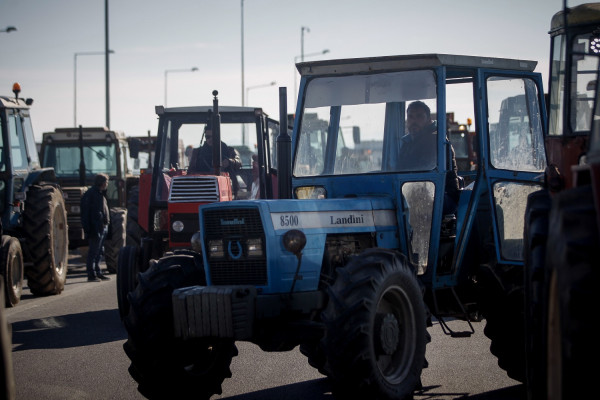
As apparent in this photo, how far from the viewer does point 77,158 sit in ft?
74.2

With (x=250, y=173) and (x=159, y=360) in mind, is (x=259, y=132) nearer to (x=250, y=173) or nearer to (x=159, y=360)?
(x=250, y=173)

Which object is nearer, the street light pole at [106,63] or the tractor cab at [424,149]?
the tractor cab at [424,149]

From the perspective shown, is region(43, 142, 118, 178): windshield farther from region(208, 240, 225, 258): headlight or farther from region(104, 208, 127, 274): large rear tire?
region(208, 240, 225, 258): headlight

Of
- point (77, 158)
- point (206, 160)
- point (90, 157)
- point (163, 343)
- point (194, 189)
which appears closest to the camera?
point (163, 343)

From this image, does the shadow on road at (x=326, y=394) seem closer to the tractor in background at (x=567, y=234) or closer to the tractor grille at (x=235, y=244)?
the tractor grille at (x=235, y=244)

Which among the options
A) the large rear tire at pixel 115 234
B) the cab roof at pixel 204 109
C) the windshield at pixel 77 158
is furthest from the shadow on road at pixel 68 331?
the windshield at pixel 77 158

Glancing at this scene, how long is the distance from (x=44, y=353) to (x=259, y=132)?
5426mm

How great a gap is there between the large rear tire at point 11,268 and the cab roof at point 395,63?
21.5ft

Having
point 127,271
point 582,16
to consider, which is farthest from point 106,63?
point 582,16

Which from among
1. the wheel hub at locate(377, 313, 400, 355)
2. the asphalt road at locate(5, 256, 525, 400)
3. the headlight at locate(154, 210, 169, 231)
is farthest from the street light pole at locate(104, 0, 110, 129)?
the wheel hub at locate(377, 313, 400, 355)

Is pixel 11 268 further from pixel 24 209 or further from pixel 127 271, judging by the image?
pixel 127 271

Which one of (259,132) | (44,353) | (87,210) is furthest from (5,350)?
(87,210)

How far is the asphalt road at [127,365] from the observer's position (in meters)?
7.84

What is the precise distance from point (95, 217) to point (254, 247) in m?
10.8
